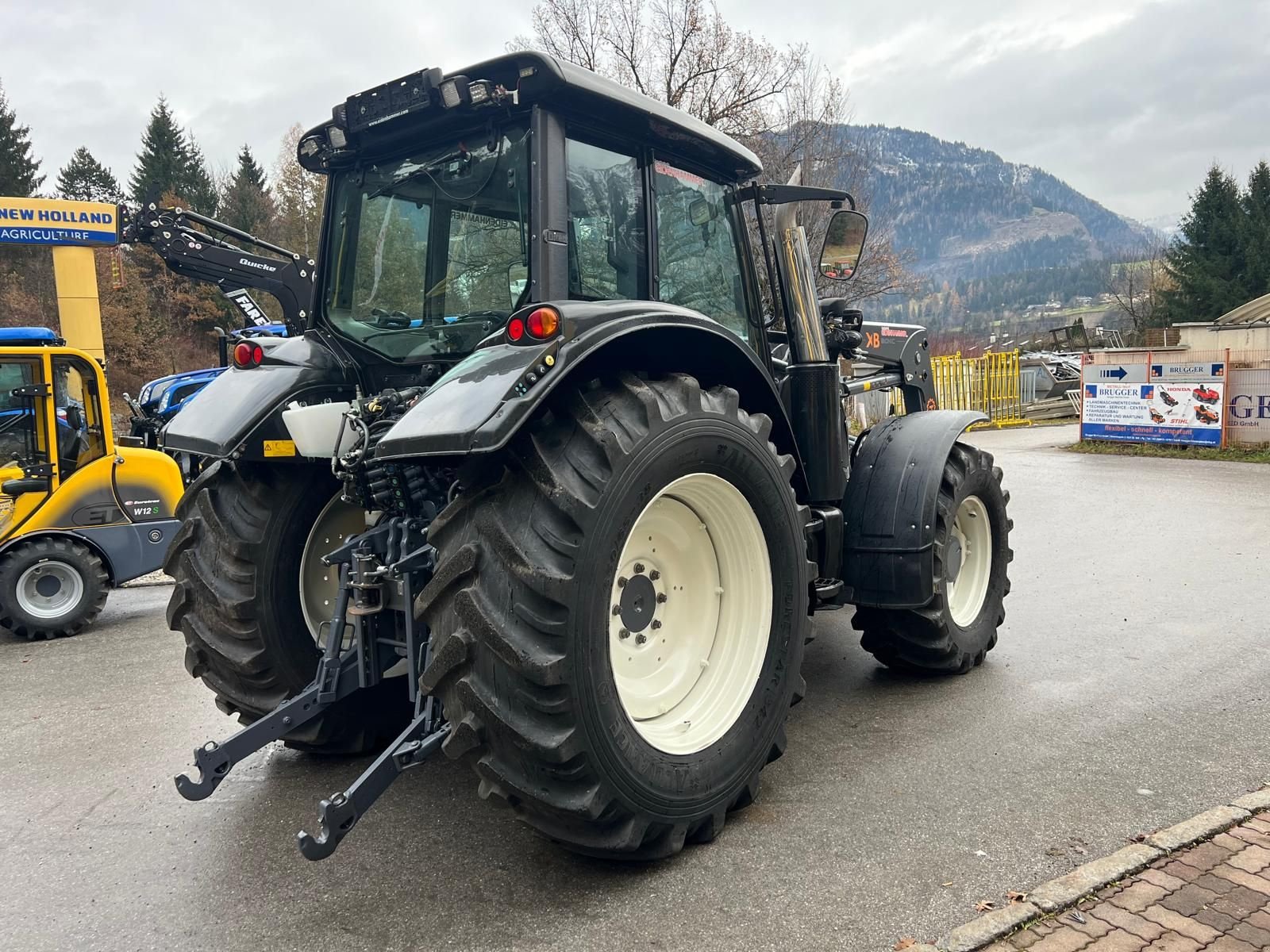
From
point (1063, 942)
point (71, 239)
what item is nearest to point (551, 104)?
point (1063, 942)

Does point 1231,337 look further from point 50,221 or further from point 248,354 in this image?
point 248,354

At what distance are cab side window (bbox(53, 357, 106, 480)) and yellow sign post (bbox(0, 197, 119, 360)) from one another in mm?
9534

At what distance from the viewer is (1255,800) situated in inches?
130

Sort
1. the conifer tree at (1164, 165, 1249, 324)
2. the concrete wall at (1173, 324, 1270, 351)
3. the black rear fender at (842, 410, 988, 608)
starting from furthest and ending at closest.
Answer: the conifer tree at (1164, 165, 1249, 324) < the concrete wall at (1173, 324, 1270, 351) < the black rear fender at (842, 410, 988, 608)

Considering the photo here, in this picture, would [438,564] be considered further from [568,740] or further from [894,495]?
[894,495]

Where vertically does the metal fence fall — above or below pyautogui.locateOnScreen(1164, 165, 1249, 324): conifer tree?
below

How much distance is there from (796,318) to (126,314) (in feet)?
97.5

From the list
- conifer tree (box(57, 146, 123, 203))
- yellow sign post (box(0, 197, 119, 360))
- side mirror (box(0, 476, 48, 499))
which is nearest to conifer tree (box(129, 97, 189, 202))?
conifer tree (box(57, 146, 123, 203))

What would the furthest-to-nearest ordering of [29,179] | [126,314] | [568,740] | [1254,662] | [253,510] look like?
[29,179] → [126,314] → [1254,662] → [253,510] → [568,740]

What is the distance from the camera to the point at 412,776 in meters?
3.73

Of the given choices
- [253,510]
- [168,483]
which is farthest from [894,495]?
[168,483]

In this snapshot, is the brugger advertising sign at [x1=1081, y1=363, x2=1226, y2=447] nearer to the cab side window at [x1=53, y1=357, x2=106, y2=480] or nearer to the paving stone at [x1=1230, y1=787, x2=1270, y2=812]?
the paving stone at [x1=1230, y1=787, x2=1270, y2=812]

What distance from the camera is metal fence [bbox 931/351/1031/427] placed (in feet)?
82.8

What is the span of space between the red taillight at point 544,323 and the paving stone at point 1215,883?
Result: 2.51 metres
